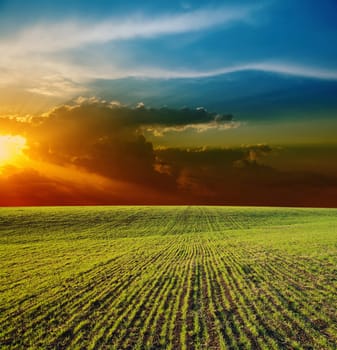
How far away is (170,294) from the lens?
17.5 meters

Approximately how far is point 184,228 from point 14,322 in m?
37.1

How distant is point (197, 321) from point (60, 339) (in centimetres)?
554

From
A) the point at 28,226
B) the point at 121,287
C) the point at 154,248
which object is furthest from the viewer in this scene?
the point at 28,226

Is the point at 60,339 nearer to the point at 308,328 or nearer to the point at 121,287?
the point at 121,287

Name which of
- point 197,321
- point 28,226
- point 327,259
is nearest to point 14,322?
point 197,321

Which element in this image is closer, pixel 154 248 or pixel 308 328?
pixel 308 328

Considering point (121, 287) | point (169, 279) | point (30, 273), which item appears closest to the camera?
point (121, 287)

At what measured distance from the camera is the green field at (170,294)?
12531 millimetres

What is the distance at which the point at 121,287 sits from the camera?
1906cm

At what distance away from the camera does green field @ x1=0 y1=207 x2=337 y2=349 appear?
41.1 ft

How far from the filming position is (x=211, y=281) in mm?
20000

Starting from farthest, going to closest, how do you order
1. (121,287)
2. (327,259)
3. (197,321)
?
1. (327,259)
2. (121,287)
3. (197,321)

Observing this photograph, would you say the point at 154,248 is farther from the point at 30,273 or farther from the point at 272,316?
the point at 272,316

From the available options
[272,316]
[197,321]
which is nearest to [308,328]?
[272,316]
